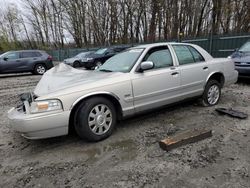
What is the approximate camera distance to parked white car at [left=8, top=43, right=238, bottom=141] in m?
3.19

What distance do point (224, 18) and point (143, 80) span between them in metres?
19.2

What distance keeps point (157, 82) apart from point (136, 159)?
Answer: 155 centimetres

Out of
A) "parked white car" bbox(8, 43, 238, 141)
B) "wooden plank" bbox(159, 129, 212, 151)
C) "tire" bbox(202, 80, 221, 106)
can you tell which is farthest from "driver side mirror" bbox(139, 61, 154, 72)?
"tire" bbox(202, 80, 221, 106)

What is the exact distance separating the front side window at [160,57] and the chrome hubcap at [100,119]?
124 centimetres

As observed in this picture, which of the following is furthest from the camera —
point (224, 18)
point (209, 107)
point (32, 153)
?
point (224, 18)

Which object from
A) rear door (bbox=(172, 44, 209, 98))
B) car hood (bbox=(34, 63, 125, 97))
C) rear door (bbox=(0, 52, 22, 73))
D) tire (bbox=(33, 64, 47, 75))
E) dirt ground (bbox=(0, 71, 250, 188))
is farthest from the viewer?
tire (bbox=(33, 64, 47, 75))

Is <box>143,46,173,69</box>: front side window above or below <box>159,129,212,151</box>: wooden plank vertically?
above

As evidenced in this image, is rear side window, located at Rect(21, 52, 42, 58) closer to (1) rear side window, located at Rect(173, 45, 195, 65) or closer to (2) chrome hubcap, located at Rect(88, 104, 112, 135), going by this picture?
(1) rear side window, located at Rect(173, 45, 195, 65)

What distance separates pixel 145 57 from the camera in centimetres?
413

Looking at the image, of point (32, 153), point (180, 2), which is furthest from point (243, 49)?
point (180, 2)

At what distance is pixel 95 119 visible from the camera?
137 inches

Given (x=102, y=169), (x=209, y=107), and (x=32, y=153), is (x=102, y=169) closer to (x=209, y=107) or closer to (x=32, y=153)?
(x=32, y=153)

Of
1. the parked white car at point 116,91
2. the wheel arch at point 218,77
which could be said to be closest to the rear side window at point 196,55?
the parked white car at point 116,91

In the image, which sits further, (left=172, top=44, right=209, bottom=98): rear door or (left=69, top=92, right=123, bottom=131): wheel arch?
(left=172, top=44, right=209, bottom=98): rear door
